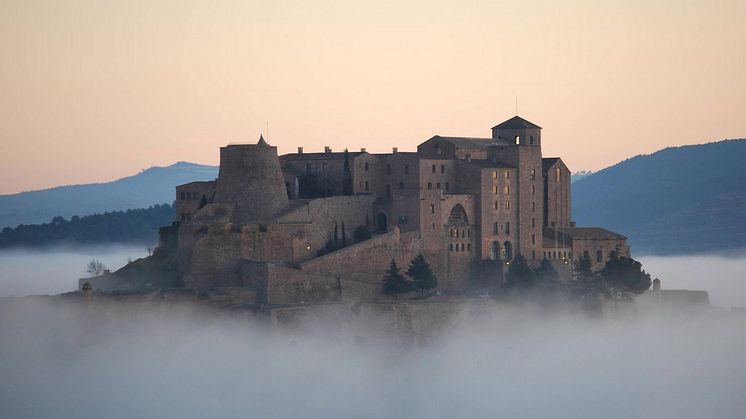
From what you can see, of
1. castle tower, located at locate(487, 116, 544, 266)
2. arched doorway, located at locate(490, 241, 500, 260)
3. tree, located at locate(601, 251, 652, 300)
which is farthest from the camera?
tree, located at locate(601, 251, 652, 300)

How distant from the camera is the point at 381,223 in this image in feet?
275

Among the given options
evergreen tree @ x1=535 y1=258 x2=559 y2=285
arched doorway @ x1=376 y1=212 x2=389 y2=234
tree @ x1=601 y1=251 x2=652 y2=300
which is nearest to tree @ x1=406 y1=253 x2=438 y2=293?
arched doorway @ x1=376 y1=212 x2=389 y2=234

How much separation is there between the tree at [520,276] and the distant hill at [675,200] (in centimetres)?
5899

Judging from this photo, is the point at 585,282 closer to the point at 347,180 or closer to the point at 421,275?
the point at 421,275

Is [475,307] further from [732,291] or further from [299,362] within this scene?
[732,291]

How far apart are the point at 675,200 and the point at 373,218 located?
77.6 meters

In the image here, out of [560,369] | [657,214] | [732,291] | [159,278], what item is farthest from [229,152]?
[657,214]

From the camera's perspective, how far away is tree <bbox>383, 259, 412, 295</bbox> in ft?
266

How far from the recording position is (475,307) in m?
82.2

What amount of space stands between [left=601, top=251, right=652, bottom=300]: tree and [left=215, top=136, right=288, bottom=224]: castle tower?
16.1 m

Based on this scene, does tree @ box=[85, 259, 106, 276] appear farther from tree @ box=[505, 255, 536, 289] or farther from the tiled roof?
tree @ box=[505, 255, 536, 289]

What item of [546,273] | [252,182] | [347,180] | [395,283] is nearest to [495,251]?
[546,273]

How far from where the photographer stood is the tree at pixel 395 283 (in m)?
80.9

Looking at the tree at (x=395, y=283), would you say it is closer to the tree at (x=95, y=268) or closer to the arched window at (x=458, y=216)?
the arched window at (x=458, y=216)
